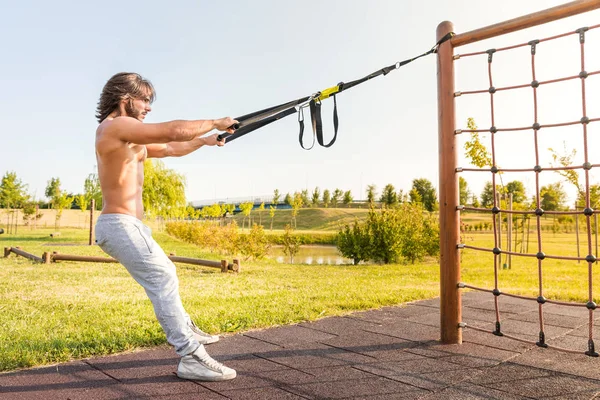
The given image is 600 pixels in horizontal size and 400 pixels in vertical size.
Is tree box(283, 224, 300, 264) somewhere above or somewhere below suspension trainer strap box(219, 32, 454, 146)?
below

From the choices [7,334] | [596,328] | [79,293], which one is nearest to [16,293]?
[79,293]

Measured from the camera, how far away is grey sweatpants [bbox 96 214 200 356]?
2.73m

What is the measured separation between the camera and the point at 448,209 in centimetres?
368

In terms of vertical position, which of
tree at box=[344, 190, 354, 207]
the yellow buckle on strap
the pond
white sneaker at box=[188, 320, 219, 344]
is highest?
tree at box=[344, 190, 354, 207]

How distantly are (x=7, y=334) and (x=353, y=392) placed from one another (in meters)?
2.97

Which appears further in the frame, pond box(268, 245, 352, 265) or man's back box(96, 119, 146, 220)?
pond box(268, 245, 352, 265)

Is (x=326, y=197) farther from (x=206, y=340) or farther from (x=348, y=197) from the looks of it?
(x=206, y=340)

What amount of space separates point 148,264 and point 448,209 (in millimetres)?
2166

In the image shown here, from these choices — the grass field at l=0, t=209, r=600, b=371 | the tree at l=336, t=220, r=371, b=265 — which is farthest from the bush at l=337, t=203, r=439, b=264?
the grass field at l=0, t=209, r=600, b=371

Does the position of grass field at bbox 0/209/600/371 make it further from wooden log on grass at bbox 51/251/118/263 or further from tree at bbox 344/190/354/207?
tree at bbox 344/190/354/207

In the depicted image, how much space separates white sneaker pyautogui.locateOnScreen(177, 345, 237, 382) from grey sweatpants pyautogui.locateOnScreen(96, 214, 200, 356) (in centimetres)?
5

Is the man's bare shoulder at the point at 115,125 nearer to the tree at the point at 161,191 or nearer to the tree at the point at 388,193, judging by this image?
the tree at the point at 161,191

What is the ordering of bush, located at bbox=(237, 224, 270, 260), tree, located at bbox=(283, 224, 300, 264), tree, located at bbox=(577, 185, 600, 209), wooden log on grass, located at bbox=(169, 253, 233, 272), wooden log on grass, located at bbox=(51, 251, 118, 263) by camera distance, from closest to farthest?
wooden log on grass, located at bbox=(169, 253, 233, 272), wooden log on grass, located at bbox=(51, 251, 118, 263), tree, located at bbox=(577, 185, 600, 209), bush, located at bbox=(237, 224, 270, 260), tree, located at bbox=(283, 224, 300, 264)

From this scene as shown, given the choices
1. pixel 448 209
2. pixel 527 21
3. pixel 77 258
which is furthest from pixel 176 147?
pixel 77 258
